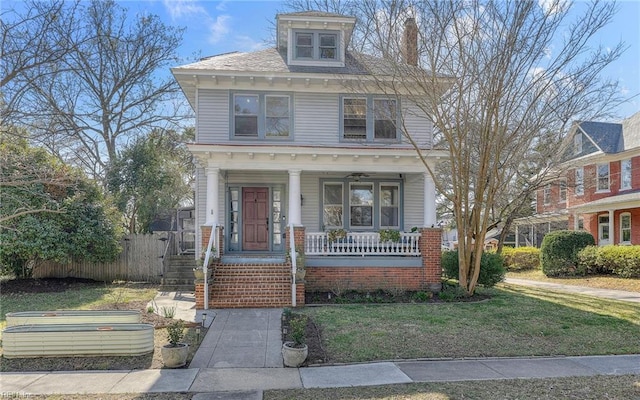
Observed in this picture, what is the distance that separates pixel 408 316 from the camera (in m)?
9.28

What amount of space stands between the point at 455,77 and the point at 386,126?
12.2ft

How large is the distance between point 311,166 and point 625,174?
1956 cm

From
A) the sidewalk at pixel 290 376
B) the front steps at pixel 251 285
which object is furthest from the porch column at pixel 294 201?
the sidewalk at pixel 290 376

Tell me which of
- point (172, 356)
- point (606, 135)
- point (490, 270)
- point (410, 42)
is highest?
point (606, 135)

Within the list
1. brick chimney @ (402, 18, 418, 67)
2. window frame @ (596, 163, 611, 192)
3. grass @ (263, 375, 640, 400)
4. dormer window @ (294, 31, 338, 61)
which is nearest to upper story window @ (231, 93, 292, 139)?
dormer window @ (294, 31, 338, 61)

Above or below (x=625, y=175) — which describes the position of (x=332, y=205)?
below

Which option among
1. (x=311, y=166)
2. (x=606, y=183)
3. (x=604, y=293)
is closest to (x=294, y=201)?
(x=311, y=166)

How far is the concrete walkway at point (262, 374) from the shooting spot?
18.3 feet

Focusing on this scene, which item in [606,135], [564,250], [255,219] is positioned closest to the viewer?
[255,219]

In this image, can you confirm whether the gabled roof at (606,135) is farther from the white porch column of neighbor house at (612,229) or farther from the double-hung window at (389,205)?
the double-hung window at (389,205)

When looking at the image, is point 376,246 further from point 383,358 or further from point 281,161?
point 383,358

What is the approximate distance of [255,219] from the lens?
14227 mm

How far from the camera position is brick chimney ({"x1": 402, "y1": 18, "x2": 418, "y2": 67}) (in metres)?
11.0

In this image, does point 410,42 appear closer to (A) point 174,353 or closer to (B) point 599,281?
(A) point 174,353
